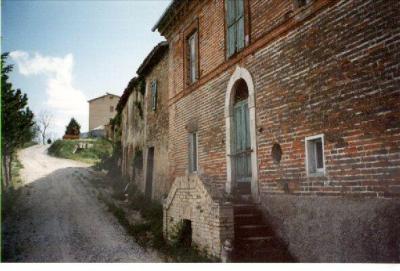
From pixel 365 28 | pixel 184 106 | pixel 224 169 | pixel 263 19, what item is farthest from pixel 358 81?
pixel 184 106

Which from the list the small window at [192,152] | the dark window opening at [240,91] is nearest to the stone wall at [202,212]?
the small window at [192,152]

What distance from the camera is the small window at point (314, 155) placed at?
5.43 metres

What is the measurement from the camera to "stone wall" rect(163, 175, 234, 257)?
590cm

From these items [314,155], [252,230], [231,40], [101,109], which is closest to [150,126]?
[231,40]

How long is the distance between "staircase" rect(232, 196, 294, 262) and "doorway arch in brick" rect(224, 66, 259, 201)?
14.8 inches

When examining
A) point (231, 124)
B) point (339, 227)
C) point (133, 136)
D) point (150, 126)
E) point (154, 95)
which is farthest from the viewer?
point (133, 136)

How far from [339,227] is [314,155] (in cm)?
117

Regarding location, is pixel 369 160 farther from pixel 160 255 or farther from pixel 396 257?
pixel 160 255

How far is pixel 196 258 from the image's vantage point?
6250 mm

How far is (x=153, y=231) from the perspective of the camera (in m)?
8.91

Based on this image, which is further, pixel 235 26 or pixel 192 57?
pixel 192 57

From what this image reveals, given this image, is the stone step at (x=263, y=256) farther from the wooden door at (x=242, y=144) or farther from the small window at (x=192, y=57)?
the small window at (x=192, y=57)

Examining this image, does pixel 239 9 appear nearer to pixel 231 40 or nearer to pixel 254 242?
pixel 231 40

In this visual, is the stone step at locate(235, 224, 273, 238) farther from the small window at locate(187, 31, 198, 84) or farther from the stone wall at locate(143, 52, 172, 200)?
the stone wall at locate(143, 52, 172, 200)
